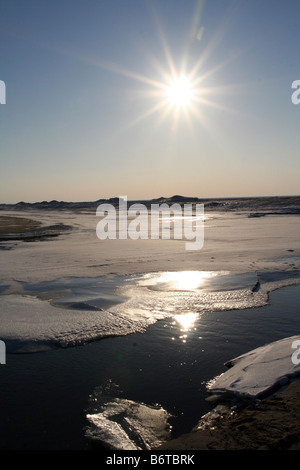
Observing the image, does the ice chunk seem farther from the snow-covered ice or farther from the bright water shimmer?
the bright water shimmer

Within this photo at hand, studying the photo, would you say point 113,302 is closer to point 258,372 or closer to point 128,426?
point 258,372

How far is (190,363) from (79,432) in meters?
2.24

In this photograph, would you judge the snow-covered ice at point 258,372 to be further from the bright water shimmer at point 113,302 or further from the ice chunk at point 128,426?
the bright water shimmer at point 113,302

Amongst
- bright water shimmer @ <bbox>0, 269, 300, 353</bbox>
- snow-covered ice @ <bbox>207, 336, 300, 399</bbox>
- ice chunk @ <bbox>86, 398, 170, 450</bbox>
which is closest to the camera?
ice chunk @ <bbox>86, 398, 170, 450</bbox>

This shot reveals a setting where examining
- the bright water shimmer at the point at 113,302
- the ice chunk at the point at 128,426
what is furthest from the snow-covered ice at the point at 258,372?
the bright water shimmer at the point at 113,302

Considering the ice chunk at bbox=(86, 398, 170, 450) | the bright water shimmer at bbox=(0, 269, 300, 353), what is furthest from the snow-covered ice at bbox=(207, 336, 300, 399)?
the bright water shimmer at bbox=(0, 269, 300, 353)

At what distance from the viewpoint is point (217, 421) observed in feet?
14.0

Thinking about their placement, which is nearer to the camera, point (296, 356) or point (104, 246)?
point (296, 356)

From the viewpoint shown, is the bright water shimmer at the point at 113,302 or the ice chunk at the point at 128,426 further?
the bright water shimmer at the point at 113,302

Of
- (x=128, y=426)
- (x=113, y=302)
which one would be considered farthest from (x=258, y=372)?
(x=113, y=302)

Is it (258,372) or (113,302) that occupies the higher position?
(113,302)
